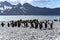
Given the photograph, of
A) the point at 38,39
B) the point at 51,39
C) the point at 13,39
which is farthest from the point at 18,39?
the point at 51,39

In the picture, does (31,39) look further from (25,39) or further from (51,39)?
(51,39)

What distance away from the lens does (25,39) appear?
19.5 metres

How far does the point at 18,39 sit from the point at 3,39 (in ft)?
5.40

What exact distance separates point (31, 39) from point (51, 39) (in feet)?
7.10

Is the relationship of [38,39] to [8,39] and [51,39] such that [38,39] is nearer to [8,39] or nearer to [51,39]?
[51,39]

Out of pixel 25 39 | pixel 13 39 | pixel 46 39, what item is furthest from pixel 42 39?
pixel 13 39

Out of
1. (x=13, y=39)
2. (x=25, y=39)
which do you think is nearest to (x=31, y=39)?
(x=25, y=39)

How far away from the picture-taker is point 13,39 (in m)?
19.7

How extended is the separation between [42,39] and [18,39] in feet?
8.64

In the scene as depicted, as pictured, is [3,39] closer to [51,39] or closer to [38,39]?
[38,39]

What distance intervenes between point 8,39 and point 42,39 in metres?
3.74

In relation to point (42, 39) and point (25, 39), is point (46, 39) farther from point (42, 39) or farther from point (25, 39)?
point (25, 39)

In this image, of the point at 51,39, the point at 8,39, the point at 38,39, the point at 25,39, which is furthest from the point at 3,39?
the point at 51,39

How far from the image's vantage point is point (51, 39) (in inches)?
762
